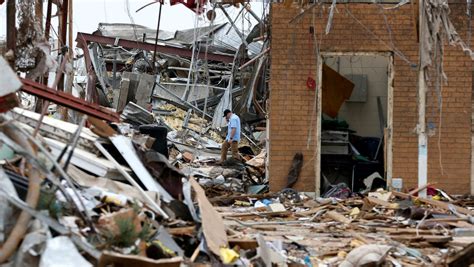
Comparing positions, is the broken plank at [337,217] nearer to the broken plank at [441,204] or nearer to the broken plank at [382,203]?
the broken plank at [382,203]

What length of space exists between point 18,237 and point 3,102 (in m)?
1.43

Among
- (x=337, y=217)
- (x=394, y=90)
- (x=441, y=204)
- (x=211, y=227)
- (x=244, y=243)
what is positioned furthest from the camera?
(x=394, y=90)

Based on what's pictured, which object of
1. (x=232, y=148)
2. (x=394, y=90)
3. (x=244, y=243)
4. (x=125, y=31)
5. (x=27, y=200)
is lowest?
(x=244, y=243)

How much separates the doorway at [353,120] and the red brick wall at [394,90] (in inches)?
43.9

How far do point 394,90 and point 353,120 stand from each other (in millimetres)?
3239

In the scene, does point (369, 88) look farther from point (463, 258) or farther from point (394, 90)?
point (463, 258)

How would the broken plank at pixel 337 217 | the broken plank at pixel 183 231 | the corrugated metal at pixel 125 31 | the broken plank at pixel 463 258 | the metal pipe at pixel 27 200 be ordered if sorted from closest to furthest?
1. the metal pipe at pixel 27 200
2. the broken plank at pixel 183 231
3. the broken plank at pixel 463 258
4. the broken plank at pixel 337 217
5. the corrugated metal at pixel 125 31

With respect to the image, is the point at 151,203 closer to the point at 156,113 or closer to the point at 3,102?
the point at 3,102

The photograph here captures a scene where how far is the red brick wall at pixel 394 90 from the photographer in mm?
14500

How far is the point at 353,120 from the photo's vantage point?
17828mm

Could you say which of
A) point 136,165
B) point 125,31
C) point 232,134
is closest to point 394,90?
point 232,134

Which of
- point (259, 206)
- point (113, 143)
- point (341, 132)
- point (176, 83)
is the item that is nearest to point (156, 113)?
point (176, 83)

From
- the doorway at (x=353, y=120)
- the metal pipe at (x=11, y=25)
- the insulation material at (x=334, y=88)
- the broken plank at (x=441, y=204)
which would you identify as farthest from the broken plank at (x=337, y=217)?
the metal pipe at (x=11, y=25)

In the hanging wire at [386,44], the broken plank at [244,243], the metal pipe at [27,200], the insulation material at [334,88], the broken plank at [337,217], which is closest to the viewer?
the metal pipe at [27,200]
